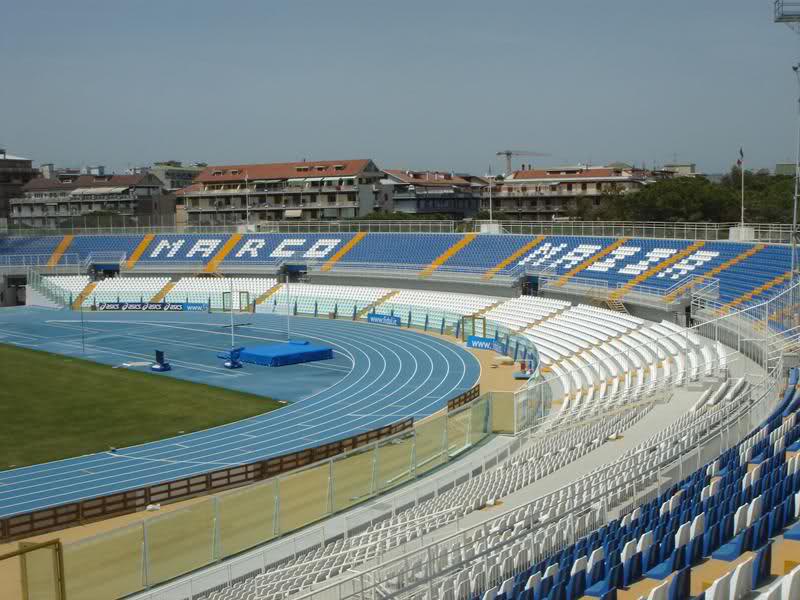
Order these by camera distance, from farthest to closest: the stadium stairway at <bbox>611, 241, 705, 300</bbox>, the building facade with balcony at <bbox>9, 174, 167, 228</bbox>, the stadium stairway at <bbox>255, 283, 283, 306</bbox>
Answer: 1. the building facade with balcony at <bbox>9, 174, 167, 228</bbox>
2. the stadium stairway at <bbox>255, 283, 283, 306</bbox>
3. the stadium stairway at <bbox>611, 241, 705, 300</bbox>

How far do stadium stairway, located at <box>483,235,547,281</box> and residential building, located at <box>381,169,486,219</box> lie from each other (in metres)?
39.8

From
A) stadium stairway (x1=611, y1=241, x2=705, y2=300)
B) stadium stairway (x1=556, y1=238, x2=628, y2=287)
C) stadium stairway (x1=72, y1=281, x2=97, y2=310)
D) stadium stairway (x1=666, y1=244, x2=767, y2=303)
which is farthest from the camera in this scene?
stadium stairway (x1=72, y1=281, x2=97, y2=310)

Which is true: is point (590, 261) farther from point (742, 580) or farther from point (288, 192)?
point (288, 192)

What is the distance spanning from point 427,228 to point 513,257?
11.1 meters

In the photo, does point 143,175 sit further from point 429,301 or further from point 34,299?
point 429,301

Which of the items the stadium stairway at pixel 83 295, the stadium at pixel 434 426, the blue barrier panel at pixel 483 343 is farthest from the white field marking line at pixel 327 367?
the stadium stairway at pixel 83 295

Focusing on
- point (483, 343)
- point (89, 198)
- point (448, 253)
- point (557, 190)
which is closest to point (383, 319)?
point (448, 253)

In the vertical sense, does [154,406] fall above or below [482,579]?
below

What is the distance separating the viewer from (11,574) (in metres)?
13.6

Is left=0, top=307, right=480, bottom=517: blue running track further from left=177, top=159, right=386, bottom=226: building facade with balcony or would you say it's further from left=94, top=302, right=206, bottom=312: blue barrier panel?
left=177, top=159, right=386, bottom=226: building facade with balcony

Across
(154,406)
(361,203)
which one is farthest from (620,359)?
(361,203)

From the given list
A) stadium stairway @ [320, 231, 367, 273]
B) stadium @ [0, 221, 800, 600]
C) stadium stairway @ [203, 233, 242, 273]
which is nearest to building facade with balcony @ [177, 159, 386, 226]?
stadium stairway @ [203, 233, 242, 273]

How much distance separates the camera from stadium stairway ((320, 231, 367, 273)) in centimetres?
6338

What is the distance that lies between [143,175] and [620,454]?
96.5 metres
